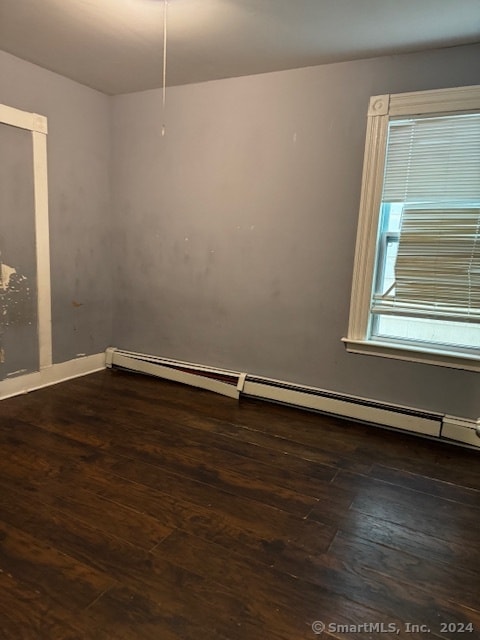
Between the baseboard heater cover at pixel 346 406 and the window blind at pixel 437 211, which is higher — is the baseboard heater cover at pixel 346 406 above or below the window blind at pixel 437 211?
below

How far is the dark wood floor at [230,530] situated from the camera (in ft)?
4.50

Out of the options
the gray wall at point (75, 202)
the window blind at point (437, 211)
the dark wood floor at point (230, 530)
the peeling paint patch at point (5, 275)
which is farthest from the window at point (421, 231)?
the peeling paint patch at point (5, 275)

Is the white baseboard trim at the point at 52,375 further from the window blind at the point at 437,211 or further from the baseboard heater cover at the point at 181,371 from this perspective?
the window blind at the point at 437,211

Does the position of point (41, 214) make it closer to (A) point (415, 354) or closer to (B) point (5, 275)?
(B) point (5, 275)

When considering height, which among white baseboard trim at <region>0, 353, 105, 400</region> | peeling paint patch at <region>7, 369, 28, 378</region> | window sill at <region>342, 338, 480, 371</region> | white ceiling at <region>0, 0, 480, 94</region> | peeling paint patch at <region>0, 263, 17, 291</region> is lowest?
white baseboard trim at <region>0, 353, 105, 400</region>

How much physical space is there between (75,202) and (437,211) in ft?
8.87

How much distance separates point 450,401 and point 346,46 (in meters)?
2.24

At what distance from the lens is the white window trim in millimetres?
3004

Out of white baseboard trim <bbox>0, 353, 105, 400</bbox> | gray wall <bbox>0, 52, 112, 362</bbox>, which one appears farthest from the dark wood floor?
gray wall <bbox>0, 52, 112, 362</bbox>

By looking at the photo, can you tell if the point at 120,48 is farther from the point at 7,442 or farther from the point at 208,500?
the point at 208,500

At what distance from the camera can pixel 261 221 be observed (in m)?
3.16

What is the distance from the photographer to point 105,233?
3.81m

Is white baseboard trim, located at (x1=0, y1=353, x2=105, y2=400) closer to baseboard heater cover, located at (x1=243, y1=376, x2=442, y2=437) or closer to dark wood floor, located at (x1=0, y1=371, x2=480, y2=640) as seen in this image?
Answer: dark wood floor, located at (x1=0, y1=371, x2=480, y2=640)

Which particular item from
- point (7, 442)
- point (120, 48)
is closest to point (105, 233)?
point (120, 48)
